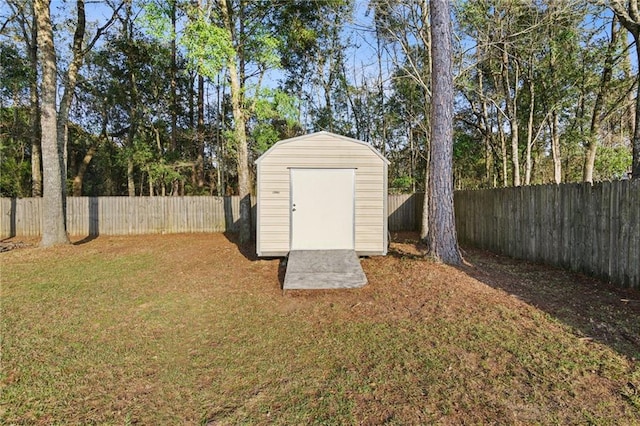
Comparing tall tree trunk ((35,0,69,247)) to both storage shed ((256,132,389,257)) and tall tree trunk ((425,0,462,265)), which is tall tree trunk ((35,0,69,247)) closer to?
storage shed ((256,132,389,257))

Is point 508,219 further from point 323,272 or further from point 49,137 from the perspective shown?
point 49,137

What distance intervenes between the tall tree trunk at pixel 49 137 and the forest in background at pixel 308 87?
1.84 m

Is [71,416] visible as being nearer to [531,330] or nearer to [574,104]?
[531,330]

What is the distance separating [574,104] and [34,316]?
1588 cm

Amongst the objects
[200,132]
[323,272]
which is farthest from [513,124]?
[200,132]

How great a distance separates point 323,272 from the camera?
17.4 ft

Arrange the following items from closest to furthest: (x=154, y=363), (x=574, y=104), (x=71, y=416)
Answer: (x=71, y=416), (x=154, y=363), (x=574, y=104)

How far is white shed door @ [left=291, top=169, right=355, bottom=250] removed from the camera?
662 cm

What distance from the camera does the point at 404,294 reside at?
4535 millimetres

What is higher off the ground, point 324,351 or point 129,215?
point 129,215

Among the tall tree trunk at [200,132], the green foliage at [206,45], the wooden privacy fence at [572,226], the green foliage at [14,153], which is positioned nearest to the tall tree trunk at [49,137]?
the green foliage at [206,45]

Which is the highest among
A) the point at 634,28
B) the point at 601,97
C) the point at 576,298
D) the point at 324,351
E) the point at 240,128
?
the point at 634,28

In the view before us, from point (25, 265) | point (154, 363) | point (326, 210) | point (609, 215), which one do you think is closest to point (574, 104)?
point (609, 215)

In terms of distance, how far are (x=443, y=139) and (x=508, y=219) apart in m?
2.93
